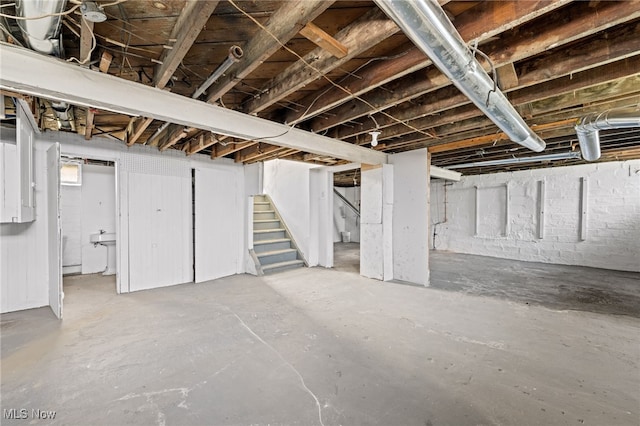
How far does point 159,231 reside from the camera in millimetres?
3902

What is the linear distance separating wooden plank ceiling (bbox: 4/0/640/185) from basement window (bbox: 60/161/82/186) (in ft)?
6.79

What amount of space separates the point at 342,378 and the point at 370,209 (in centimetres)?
309

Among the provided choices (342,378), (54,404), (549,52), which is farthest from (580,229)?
(54,404)

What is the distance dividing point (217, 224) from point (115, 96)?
9.29ft

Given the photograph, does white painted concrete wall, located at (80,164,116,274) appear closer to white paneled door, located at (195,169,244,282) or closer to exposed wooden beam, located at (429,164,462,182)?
white paneled door, located at (195,169,244,282)

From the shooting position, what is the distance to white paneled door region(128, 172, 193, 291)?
3691mm

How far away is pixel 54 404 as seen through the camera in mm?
1520

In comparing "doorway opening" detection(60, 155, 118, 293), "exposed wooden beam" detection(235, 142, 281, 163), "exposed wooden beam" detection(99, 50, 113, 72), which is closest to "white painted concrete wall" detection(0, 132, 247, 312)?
"exposed wooden beam" detection(235, 142, 281, 163)

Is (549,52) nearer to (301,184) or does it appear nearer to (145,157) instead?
(301,184)

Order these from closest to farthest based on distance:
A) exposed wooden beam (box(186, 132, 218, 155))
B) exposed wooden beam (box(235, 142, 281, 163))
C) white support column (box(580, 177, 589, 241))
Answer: exposed wooden beam (box(186, 132, 218, 155))
exposed wooden beam (box(235, 142, 281, 163))
white support column (box(580, 177, 589, 241))

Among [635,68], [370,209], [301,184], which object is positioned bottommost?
[370,209]

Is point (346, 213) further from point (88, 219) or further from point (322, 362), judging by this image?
point (322, 362)

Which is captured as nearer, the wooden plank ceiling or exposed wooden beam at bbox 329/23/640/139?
the wooden plank ceiling

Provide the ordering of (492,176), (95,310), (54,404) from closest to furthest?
(54,404) < (95,310) < (492,176)
